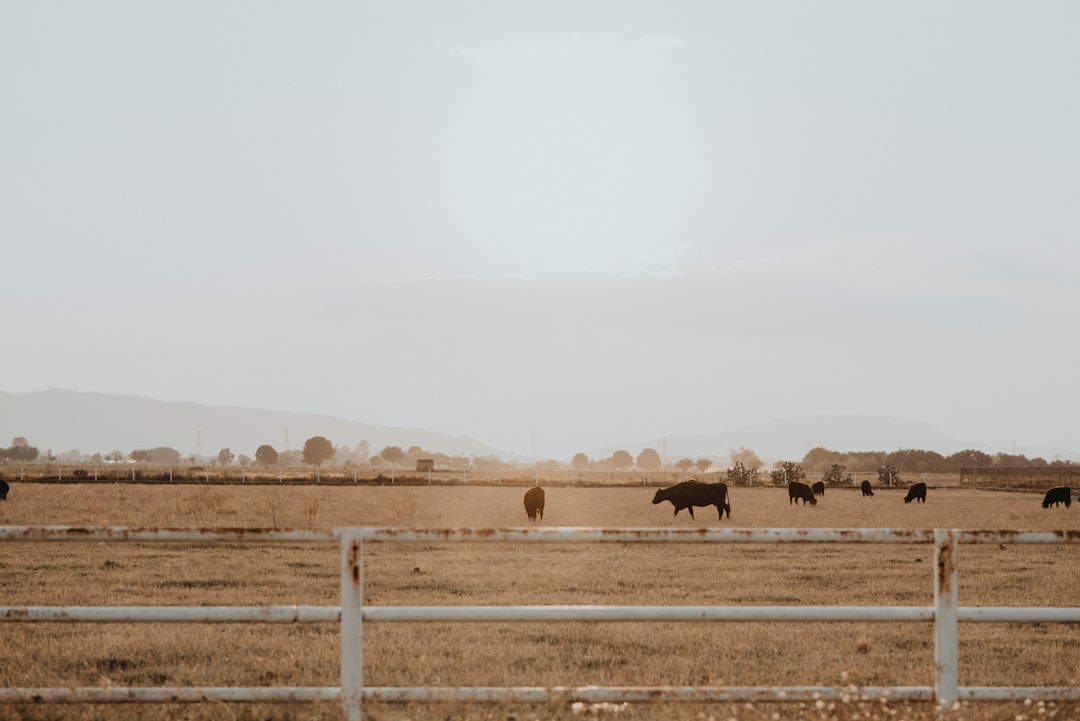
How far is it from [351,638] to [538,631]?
520 centimetres

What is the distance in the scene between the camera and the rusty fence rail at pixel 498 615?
626cm

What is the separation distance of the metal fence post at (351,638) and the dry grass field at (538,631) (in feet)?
1.58

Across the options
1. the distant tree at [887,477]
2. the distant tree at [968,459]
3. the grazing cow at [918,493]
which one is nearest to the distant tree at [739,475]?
the distant tree at [887,477]

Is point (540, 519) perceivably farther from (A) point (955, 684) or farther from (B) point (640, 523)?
(A) point (955, 684)

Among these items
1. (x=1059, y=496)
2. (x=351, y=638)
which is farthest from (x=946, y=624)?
(x=1059, y=496)

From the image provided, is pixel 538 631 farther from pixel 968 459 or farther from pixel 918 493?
pixel 968 459

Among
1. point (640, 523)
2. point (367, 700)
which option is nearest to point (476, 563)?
point (367, 700)

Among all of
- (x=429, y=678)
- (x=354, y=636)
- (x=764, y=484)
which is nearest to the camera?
(x=354, y=636)

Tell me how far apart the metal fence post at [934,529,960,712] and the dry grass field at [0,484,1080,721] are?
14 centimetres

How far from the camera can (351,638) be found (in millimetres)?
6281

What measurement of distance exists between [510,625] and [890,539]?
19.1ft

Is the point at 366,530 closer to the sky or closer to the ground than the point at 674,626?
closer to the sky

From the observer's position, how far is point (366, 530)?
6.48 metres

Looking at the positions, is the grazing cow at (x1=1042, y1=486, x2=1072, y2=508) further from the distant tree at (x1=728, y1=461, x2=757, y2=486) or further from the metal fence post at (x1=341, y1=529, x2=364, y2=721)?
the metal fence post at (x1=341, y1=529, x2=364, y2=721)
